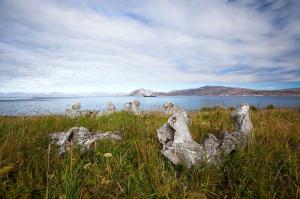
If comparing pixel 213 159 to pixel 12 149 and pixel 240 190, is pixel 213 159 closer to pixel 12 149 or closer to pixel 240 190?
pixel 240 190

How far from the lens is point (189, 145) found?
427cm

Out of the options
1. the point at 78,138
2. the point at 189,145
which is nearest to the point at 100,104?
the point at 78,138

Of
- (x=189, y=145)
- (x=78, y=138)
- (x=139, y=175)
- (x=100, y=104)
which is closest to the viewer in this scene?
(x=139, y=175)

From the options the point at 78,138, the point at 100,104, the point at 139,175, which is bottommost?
the point at 100,104

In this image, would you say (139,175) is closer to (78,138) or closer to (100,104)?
(78,138)

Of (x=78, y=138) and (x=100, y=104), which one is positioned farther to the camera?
(x=100, y=104)

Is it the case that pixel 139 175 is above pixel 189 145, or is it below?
below

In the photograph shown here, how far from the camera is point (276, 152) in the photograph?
4473 millimetres

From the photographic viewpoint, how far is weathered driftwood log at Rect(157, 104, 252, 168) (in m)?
4.02

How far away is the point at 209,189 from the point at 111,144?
2.28 meters

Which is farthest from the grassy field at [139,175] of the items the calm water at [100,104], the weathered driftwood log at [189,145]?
the calm water at [100,104]

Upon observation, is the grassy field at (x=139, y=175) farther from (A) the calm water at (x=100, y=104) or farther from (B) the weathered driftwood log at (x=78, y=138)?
(A) the calm water at (x=100, y=104)

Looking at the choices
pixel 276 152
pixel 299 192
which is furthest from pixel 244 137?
pixel 299 192

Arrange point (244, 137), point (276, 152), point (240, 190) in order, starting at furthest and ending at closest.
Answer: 1. point (244, 137)
2. point (276, 152)
3. point (240, 190)
